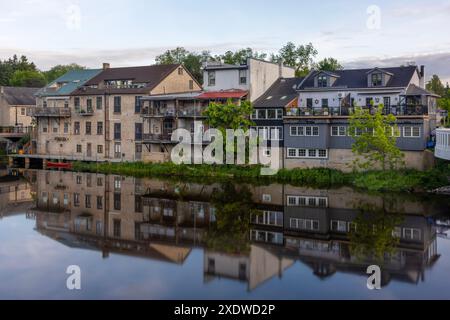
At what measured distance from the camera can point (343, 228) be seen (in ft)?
104

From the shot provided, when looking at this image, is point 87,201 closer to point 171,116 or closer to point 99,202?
point 99,202

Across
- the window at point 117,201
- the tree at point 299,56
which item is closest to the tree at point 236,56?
the tree at point 299,56

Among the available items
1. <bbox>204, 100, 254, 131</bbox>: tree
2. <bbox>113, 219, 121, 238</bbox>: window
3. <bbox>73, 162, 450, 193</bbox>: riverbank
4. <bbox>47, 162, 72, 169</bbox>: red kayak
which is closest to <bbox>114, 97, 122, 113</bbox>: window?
<bbox>73, 162, 450, 193</bbox>: riverbank

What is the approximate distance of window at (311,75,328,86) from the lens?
53.4m

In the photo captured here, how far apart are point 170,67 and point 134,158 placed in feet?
38.1

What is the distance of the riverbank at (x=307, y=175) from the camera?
43.2m

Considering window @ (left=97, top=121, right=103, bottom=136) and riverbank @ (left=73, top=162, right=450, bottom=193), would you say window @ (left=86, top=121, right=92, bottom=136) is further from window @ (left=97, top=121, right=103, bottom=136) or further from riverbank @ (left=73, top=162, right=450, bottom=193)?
riverbank @ (left=73, top=162, right=450, bottom=193)

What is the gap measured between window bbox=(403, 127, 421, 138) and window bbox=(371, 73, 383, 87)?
557 centimetres

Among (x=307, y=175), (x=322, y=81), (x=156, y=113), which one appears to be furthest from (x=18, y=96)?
Result: (x=307, y=175)

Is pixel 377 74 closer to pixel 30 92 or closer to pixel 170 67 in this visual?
pixel 170 67

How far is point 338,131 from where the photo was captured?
165 ft

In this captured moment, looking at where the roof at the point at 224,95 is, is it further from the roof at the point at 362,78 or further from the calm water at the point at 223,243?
the calm water at the point at 223,243

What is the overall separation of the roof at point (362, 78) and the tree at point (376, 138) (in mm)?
4628
